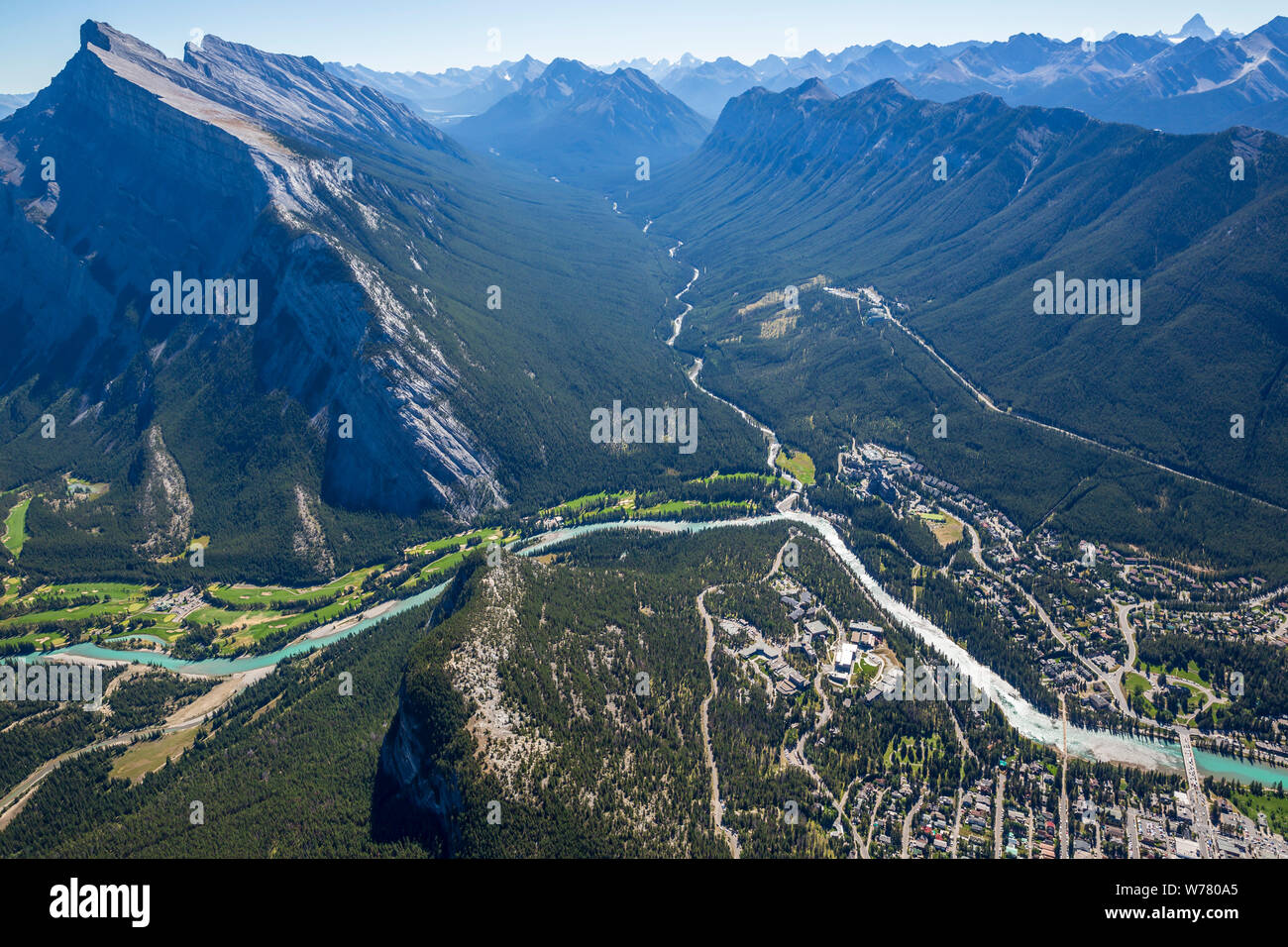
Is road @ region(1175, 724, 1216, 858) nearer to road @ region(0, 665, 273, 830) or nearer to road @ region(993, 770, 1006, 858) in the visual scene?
road @ region(993, 770, 1006, 858)

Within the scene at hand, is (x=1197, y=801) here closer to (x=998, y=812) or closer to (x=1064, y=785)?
(x=1064, y=785)

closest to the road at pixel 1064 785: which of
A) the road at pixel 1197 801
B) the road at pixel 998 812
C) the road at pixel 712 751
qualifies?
the road at pixel 998 812

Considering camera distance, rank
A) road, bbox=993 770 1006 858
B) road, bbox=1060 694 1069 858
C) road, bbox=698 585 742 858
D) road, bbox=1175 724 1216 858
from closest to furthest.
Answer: road, bbox=1175 724 1216 858
road, bbox=993 770 1006 858
road, bbox=1060 694 1069 858
road, bbox=698 585 742 858

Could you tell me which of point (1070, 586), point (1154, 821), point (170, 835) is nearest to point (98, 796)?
point (170, 835)

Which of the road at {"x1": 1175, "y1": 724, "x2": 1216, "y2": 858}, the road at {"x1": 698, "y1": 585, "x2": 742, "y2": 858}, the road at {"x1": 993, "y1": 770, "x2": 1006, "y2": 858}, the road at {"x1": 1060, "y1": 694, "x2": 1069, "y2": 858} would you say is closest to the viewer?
the road at {"x1": 1175, "y1": 724, "x2": 1216, "y2": 858}

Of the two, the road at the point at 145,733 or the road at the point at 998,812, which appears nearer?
the road at the point at 998,812

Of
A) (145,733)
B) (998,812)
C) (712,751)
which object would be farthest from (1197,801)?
(145,733)

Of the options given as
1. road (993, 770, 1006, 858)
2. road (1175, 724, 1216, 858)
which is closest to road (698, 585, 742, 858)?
road (993, 770, 1006, 858)

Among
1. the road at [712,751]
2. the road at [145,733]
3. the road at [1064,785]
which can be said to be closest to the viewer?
the road at [1064,785]

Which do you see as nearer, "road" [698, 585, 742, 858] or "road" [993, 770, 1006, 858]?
"road" [993, 770, 1006, 858]

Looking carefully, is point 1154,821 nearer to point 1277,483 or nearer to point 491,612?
point 491,612

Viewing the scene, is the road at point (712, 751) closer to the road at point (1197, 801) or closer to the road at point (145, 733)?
the road at point (1197, 801)
